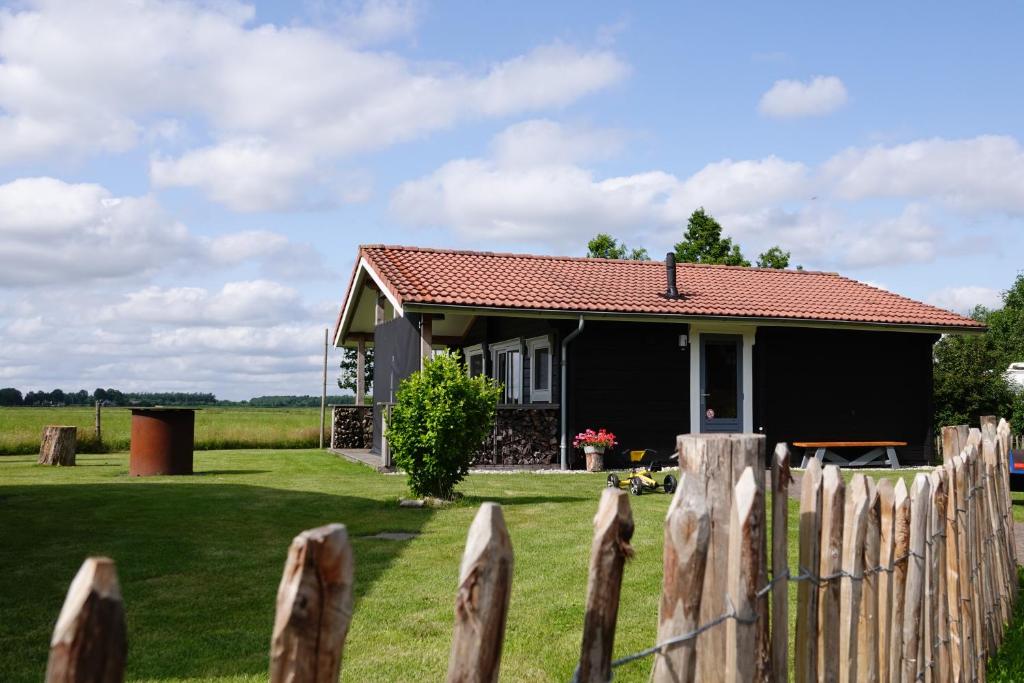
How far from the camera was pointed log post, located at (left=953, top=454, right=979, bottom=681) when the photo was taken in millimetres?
4199

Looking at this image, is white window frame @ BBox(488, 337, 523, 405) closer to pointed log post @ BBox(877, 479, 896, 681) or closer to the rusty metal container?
the rusty metal container

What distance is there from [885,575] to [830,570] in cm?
56

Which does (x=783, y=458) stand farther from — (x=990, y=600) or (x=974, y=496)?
(x=990, y=600)

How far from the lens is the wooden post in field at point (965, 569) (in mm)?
4195

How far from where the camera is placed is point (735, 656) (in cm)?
209

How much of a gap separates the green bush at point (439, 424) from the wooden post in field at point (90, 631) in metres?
9.32

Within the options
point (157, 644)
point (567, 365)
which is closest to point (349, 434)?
point (567, 365)

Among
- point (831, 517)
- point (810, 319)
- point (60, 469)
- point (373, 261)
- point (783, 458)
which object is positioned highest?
point (373, 261)

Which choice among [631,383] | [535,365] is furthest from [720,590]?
[535,365]

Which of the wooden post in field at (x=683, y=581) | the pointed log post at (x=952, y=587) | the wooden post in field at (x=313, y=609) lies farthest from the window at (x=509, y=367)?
the wooden post in field at (x=313, y=609)

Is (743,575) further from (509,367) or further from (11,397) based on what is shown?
(11,397)

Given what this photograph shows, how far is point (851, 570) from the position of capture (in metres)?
2.70

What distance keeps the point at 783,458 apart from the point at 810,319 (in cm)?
1583

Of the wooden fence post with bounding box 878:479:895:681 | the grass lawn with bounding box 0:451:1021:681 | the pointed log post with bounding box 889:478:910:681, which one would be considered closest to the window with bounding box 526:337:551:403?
the grass lawn with bounding box 0:451:1021:681
